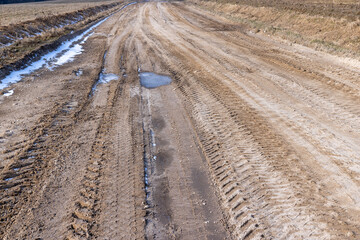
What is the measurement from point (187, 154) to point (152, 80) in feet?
16.0

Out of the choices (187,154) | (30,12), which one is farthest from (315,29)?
(30,12)

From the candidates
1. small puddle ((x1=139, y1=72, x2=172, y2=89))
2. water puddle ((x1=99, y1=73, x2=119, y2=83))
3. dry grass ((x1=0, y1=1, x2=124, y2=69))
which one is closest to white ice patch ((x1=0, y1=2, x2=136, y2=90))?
dry grass ((x1=0, y1=1, x2=124, y2=69))

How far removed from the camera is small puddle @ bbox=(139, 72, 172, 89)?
9.55 metres

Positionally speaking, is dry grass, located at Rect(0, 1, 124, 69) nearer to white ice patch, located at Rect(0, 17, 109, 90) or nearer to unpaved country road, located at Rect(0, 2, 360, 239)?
white ice patch, located at Rect(0, 17, 109, 90)

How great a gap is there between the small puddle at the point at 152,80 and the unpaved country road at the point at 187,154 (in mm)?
283

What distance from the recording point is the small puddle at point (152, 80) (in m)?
9.55

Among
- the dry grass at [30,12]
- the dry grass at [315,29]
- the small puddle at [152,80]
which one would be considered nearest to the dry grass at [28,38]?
the dry grass at [30,12]

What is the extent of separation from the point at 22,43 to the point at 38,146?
10.2 metres

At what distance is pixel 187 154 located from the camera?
5.71 metres

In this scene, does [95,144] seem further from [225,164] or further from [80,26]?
[80,26]

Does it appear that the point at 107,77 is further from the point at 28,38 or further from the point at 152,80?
the point at 28,38

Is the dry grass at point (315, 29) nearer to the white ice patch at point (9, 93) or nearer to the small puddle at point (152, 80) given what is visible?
the small puddle at point (152, 80)

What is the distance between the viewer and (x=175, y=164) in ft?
17.8

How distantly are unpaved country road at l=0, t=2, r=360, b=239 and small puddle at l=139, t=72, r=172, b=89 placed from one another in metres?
0.28
